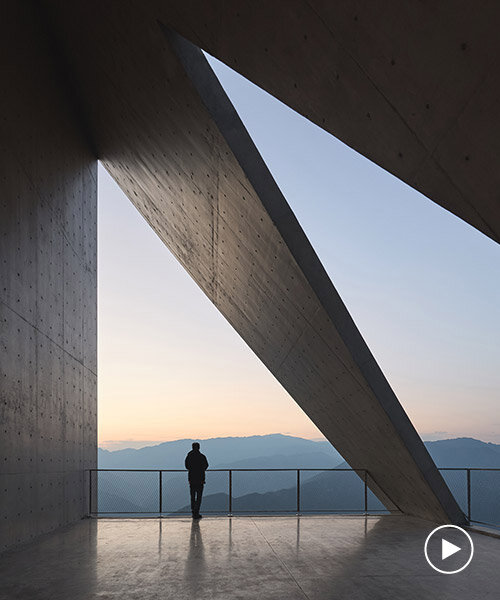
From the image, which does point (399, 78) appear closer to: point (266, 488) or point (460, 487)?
point (460, 487)

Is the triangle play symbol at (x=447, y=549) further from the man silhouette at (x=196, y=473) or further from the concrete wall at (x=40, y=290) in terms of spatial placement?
the concrete wall at (x=40, y=290)

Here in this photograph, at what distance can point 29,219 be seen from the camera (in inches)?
349

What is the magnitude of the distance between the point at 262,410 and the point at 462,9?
88427 mm

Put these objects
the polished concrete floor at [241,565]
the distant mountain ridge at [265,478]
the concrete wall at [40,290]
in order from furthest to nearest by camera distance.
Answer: the distant mountain ridge at [265,478], the concrete wall at [40,290], the polished concrete floor at [241,565]

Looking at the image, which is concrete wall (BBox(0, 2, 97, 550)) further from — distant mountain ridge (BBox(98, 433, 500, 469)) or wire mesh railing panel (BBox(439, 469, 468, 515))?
distant mountain ridge (BBox(98, 433, 500, 469))

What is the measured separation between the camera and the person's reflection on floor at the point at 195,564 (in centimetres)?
563

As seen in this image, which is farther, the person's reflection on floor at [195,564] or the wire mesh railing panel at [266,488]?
the wire mesh railing panel at [266,488]

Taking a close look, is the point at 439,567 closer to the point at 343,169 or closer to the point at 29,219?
the point at 29,219

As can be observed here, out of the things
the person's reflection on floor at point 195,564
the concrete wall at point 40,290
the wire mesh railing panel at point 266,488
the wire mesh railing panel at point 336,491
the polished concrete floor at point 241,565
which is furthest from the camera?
the wire mesh railing panel at point 266,488

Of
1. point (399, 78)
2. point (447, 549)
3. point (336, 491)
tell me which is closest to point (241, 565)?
point (447, 549)

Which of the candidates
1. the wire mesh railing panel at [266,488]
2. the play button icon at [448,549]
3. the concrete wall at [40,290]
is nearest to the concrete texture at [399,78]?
the play button icon at [448,549]

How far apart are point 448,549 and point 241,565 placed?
2502 mm

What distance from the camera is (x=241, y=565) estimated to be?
6.47m

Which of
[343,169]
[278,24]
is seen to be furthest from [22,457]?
[343,169]
